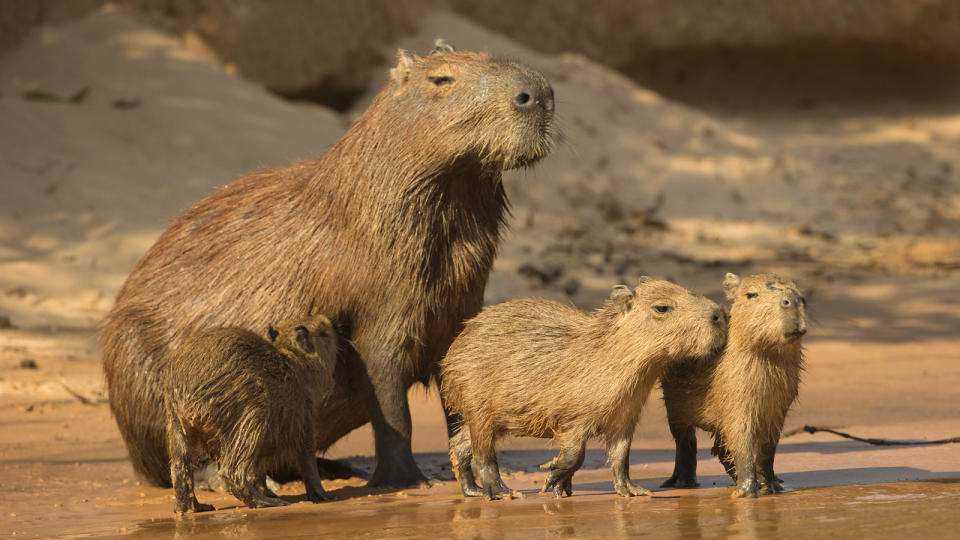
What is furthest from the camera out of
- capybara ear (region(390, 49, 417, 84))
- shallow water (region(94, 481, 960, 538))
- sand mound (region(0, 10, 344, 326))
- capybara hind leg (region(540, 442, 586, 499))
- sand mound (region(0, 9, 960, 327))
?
sand mound (region(0, 9, 960, 327))

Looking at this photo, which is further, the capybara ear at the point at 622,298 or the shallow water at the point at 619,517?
the capybara ear at the point at 622,298

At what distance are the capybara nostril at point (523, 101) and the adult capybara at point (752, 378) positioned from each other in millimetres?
1102

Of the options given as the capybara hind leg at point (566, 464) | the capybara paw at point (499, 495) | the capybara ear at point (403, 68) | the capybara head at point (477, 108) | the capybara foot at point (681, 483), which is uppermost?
the capybara ear at point (403, 68)

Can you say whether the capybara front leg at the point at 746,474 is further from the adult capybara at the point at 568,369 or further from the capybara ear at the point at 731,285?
the capybara ear at the point at 731,285

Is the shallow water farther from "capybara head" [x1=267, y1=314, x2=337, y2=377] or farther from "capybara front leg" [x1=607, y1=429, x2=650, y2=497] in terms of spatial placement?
"capybara head" [x1=267, y1=314, x2=337, y2=377]

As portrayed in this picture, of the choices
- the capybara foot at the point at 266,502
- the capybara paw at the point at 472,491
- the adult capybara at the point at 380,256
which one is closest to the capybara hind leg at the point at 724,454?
the capybara paw at the point at 472,491

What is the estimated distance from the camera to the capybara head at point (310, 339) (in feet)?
18.5

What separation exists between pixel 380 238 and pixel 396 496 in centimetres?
113

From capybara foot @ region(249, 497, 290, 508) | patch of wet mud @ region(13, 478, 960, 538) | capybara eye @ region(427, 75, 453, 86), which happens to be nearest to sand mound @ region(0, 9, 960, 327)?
capybara eye @ region(427, 75, 453, 86)

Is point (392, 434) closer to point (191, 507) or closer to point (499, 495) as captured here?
point (499, 495)

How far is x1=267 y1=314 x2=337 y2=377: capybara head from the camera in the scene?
18.5 feet

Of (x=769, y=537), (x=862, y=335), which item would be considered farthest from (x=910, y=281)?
(x=769, y=537)

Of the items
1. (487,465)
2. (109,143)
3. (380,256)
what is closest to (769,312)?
(487,465)

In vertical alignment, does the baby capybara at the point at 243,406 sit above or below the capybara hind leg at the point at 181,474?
above
